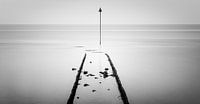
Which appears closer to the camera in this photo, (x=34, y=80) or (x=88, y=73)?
(x=34, y=80)

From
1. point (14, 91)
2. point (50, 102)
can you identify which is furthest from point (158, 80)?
point (14, 91)

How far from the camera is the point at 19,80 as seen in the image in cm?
795

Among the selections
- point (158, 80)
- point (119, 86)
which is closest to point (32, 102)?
point (119, 86)

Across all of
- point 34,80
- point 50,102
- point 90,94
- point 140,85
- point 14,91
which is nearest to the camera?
point 50,102

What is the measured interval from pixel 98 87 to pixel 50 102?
5.25ft

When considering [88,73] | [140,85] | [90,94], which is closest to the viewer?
[90,94]

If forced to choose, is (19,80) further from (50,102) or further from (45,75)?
(50,102)

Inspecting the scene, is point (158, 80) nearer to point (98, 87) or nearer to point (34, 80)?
point (98, 87)

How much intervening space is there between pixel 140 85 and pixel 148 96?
1.14 m

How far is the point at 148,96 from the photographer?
6.11 meters

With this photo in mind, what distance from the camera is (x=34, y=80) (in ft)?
26.0

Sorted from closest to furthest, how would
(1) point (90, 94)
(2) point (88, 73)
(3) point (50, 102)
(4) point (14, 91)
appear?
(3) point (50, 102) < (1) point (90, 94) < (4) point (14, 91) < (2) point (88, 73)

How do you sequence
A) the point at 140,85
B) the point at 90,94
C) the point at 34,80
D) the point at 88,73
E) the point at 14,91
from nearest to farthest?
the point at 90,94 → the point at 14,91 → the point at 140,85 → the point at 34,80 → the point at 88,73

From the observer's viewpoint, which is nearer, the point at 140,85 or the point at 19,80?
the point at 140,85
